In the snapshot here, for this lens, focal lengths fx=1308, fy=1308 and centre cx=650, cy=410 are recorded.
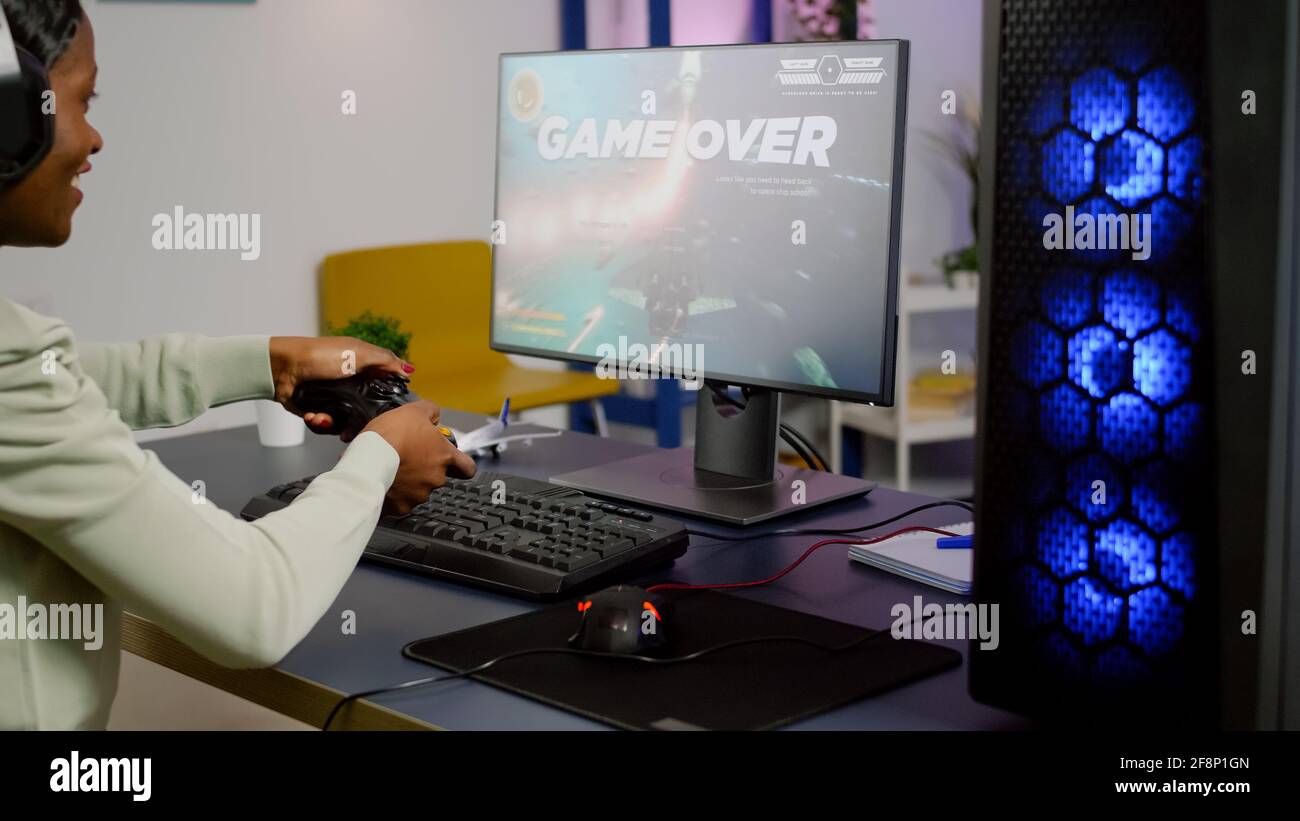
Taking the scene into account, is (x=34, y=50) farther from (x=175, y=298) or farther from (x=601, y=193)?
(x=175, y=298)

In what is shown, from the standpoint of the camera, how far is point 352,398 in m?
1.30

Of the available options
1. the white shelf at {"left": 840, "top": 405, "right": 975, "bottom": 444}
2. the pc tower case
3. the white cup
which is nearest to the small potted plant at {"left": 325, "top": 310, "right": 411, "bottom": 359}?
the white cup

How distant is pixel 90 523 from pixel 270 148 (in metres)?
2.62

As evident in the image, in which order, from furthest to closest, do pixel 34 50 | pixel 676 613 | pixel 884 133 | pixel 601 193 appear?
1. pixel 601 193
2. pixel 884 133
3. pixel 676 613
4. pixel 34 50

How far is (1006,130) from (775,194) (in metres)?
0.61

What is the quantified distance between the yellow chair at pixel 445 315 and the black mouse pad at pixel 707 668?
2104 mm

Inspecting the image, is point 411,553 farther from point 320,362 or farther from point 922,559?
point 922,559

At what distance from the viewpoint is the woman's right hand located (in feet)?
3.59

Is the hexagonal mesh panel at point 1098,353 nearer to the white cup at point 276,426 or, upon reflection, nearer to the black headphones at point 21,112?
the black headphones at point 21,112

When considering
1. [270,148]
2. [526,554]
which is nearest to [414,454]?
[526,554]

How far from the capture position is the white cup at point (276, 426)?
1.77 metres

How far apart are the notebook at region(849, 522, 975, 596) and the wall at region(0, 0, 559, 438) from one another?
2.31 metres

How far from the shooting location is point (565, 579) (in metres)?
1.13

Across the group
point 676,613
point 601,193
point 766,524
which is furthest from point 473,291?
point 676,613
